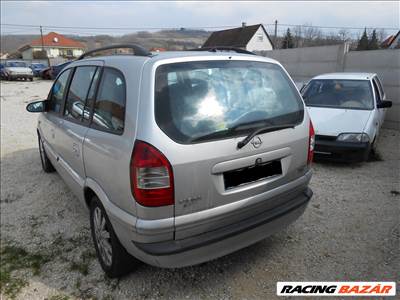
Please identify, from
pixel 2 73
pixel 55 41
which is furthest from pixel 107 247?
pixel 55 41

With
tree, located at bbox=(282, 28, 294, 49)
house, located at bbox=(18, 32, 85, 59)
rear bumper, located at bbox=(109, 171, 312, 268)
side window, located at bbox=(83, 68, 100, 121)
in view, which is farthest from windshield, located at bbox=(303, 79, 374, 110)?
house, located at bbox=(18, 32, 85, 59)

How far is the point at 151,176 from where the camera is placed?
80.0 inches

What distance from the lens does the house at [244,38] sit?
4656 centimetres

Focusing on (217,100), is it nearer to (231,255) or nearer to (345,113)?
(231,255)

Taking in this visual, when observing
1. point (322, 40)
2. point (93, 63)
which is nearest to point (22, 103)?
point (93, 63)

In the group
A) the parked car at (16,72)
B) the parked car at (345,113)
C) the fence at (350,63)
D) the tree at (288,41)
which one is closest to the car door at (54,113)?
the parked car at (345,113)

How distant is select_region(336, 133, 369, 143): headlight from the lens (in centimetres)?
524

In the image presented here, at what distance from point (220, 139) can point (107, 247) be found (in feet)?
4.52

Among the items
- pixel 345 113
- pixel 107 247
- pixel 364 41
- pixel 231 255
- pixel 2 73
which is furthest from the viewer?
pixel 364 41

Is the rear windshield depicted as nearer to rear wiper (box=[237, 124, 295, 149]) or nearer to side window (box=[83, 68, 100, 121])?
rear wiper (box=[237, 124, 295, 149])

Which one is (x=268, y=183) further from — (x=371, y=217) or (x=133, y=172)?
(x=371, y=217)

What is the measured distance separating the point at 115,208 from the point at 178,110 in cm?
86

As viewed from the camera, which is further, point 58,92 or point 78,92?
point 58,92

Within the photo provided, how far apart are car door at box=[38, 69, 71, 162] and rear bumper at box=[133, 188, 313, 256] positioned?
221cm
